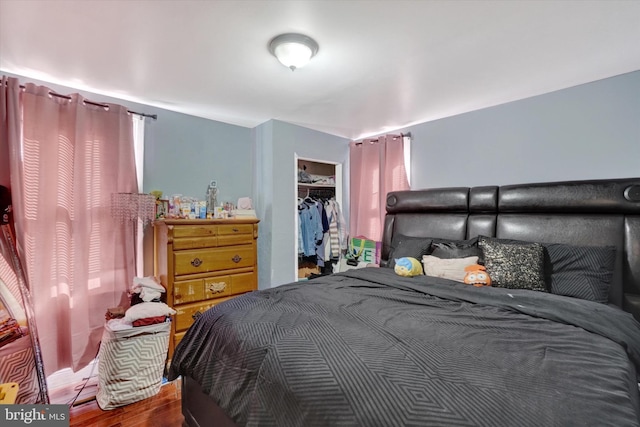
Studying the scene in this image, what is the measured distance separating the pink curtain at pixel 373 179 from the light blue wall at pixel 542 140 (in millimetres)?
254

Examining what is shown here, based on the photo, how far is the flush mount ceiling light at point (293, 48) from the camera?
165 centimetres

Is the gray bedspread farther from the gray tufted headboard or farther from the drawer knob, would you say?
the drawer knob

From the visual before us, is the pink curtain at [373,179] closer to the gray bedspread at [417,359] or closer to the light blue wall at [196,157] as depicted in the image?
the light blue wall at [196,157]

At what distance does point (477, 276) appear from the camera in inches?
72.7

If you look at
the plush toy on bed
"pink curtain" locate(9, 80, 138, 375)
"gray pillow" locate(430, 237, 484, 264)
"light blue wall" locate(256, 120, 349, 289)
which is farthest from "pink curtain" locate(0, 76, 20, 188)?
"gray pillow" locate(430, 237, 484, 264)

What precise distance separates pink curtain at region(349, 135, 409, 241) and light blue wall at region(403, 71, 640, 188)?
10.0 inches

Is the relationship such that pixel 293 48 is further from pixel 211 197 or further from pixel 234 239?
pixel 211 197

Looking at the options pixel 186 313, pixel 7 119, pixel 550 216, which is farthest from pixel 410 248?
pixel 7 119

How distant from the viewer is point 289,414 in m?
0.84

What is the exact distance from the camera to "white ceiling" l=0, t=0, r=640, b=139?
4.73 ft

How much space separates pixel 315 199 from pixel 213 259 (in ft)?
5.70

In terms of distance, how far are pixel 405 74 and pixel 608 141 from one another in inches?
66.1

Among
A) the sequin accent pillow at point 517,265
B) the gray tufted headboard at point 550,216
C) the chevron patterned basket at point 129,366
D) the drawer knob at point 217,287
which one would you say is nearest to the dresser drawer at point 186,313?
the drawer knob at point 217,287

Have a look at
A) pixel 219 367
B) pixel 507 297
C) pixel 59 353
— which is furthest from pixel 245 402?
pixel 59 353
